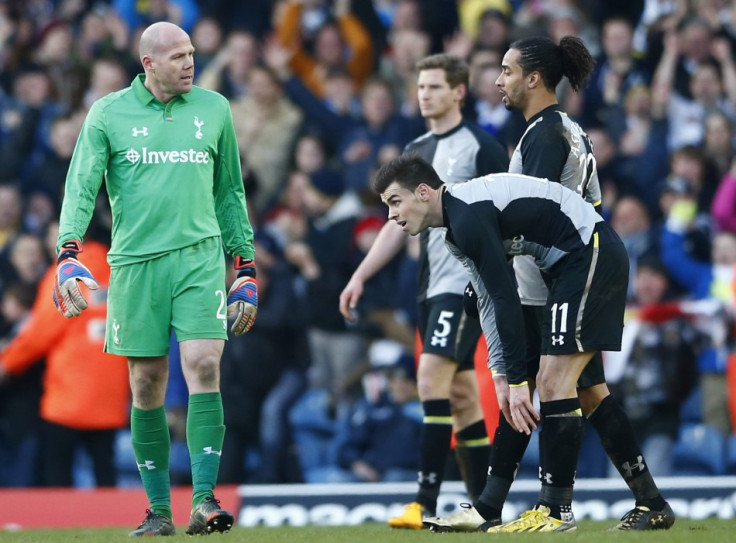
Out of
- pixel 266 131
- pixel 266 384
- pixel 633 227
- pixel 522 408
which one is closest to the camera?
pixel 522 408

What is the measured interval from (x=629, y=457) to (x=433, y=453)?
1.48 m

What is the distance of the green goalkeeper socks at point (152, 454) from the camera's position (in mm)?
6988

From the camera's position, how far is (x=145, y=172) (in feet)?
22.8

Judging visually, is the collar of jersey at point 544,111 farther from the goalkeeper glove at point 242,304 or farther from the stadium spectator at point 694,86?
the stadium spectator at point 694,86

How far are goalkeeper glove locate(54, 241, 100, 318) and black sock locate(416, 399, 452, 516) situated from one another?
7.61 feet

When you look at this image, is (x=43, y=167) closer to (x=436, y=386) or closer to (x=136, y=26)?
(x=136, y=26)

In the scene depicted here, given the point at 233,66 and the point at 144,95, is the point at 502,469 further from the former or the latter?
the point at 233,66

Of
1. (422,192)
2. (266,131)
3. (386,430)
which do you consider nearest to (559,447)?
(422,192)

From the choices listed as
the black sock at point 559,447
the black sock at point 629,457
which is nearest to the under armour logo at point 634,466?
the black sock at point 629,457

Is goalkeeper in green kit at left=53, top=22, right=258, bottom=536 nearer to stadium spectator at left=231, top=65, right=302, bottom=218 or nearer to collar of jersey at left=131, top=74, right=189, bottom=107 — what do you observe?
collar of jersey at left=131, top=74, right=189, bottom=107

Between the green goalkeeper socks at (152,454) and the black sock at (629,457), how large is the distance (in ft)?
7.54

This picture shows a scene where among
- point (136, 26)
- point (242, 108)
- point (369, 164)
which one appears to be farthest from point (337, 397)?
point (136, 26)

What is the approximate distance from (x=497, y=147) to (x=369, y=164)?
184 inches

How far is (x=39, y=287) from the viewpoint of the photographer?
38.9 ft
